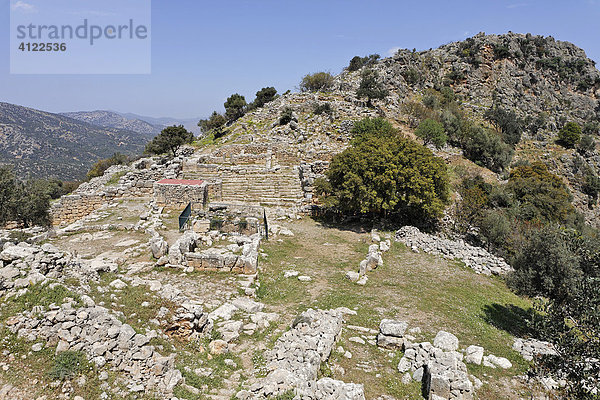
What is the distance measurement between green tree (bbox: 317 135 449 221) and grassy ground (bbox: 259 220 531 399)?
3.60 m

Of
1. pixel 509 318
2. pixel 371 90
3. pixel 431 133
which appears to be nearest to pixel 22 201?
pixel 509 318

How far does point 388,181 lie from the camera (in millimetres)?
18797

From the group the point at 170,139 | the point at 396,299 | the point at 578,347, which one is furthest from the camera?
the point at 170,139

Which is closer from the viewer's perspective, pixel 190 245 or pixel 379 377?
pixel 379 377

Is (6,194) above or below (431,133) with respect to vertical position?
below

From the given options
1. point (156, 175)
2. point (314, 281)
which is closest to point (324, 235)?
point (314, 281)

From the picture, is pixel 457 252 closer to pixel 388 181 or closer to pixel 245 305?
pixel 388 181

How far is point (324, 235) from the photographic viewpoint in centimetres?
1784

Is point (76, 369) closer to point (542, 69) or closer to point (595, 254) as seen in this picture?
point (595, 254)

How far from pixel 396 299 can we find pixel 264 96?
2263 inches

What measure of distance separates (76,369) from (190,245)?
7.35 m

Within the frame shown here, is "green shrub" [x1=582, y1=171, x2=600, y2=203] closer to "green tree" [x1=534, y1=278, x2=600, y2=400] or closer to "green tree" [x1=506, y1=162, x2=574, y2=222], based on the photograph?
"green tree" [x1=506, y1=162, x2=574, y2=222]

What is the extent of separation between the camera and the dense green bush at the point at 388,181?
1908 centimetres

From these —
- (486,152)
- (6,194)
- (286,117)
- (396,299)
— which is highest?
(286,117)
